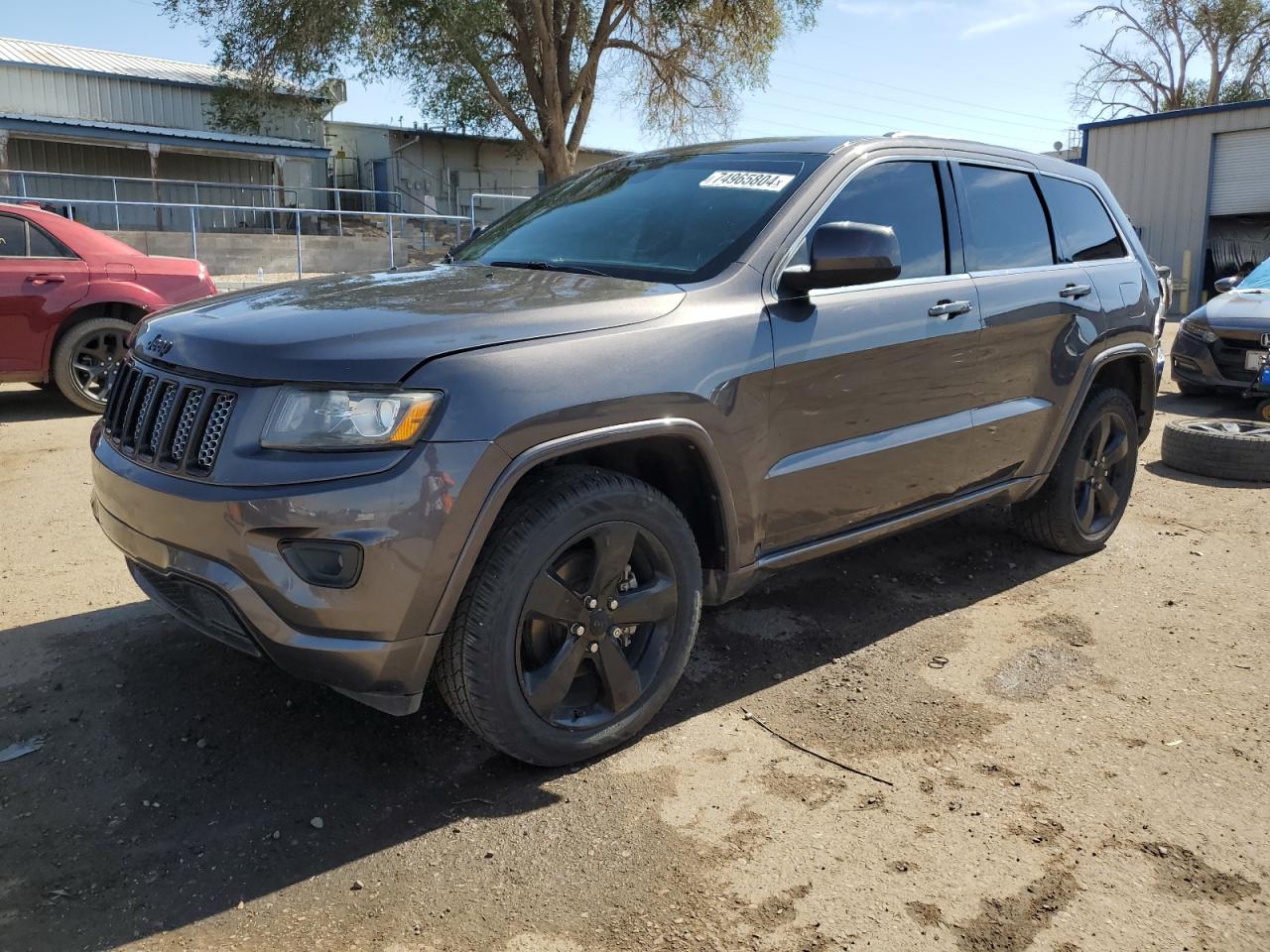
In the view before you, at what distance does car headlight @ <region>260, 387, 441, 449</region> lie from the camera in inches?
101

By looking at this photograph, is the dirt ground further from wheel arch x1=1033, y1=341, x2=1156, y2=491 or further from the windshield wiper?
the windshield wiper

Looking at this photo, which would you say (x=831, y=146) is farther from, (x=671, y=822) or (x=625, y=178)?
(x=671, y=822)

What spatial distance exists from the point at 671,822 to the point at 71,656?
229 centimetres

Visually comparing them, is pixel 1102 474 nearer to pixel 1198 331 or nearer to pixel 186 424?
pixel 186 424

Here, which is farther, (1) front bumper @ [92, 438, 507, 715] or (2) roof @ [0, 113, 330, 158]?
(2) roof @ [0, 113, 330, 158]

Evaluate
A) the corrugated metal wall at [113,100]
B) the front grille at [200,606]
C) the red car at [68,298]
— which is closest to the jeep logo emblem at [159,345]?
the front grille at [200,606]

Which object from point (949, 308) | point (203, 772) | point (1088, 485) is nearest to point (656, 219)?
point (949, 308)

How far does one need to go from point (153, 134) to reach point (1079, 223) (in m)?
Result: 27.8

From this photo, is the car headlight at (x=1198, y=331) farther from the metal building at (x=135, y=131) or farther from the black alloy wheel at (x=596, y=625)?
the metal building at (x=135, y=131)

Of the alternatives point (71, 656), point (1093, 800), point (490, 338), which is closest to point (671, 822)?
point (1093, 800)

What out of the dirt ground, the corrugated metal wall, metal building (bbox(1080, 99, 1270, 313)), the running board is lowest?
the dirt ground

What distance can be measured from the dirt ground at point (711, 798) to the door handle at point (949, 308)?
4.09 feet

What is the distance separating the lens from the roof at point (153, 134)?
26609mm

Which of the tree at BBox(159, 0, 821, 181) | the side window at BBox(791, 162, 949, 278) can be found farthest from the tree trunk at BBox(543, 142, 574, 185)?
the side window at BBox(791, 162, 949, 278)
